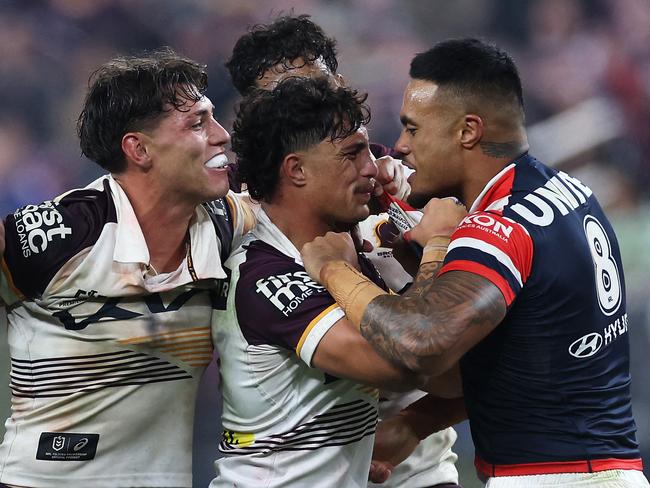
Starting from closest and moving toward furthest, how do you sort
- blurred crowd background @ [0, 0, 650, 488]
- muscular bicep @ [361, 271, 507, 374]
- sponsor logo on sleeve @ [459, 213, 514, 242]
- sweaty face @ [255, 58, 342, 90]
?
1. muscular bicep @ [361, 271, 507, 374]
2. sponsor logo on sleeve @ [459, 213, 514, 242]
3. sweaty face @ [255, 58, 342, 90]
4. blurred crowd background @ [0, 0, 650, 488]

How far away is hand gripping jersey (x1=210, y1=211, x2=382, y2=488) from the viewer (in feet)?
9.02

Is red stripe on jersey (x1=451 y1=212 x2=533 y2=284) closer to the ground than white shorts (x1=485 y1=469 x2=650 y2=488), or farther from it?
farther from it

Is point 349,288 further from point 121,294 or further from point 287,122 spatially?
point 121,294

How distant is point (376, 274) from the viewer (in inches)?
122

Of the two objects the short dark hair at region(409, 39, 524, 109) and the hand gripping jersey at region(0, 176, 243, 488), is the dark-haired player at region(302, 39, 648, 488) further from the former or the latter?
the hand gripping jersey at region(0, 176, 243, 488)

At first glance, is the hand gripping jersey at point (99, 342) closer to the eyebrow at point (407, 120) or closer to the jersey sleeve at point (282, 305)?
the jersey sleeve at point (282, 305)

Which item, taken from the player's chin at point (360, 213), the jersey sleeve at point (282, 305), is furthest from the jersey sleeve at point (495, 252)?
the player's chin at point (360, 213)

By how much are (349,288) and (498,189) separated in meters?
0.47

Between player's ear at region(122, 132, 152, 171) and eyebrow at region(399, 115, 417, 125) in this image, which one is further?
player's ear at region(122, 132, 152, 171)

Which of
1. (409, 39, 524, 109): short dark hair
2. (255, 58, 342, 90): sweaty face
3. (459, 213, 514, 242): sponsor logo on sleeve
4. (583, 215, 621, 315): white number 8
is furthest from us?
(255, 58, 342, 90): sweaty face

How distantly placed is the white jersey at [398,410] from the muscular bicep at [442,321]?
84cm

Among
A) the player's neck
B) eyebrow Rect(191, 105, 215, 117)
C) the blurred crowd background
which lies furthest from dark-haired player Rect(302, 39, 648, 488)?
the blurred crowd background

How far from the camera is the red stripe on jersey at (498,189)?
104 inches

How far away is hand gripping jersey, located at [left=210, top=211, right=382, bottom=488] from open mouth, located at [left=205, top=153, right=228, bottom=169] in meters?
0.36
